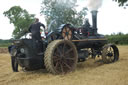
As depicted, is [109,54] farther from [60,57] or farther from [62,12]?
[62,12]

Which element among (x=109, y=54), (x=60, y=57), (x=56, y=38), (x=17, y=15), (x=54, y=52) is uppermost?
(x=17, y=15)

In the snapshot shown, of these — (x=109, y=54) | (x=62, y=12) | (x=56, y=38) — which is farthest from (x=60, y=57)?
(x=62, y=12)

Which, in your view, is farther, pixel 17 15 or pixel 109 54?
pixel 17 15

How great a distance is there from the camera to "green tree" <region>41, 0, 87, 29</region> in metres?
26.9

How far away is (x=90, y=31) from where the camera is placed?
8.23 m

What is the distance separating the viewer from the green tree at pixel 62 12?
88.2ft

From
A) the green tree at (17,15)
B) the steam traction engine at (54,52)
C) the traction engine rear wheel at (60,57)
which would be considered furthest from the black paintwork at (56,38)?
the green tree at (17,15)

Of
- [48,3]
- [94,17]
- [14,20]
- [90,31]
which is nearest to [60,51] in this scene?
[90,31]

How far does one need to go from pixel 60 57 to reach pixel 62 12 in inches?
853

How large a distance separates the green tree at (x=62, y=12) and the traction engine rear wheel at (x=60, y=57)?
2004 cm

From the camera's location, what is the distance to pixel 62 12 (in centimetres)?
2703

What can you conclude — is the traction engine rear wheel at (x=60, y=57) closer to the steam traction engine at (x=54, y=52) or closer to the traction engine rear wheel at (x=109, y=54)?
the steam traction engine at (x=54, y=52)

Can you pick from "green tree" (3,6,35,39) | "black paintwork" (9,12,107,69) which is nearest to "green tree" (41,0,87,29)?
"green tree" (3,6,35,39)

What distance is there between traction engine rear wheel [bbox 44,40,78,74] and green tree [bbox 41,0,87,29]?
2004 centimetres
